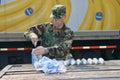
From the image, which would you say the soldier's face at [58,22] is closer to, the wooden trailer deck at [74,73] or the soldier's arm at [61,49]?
the soldier's arm at [61,49]

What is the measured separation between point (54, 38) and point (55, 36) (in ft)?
0.08

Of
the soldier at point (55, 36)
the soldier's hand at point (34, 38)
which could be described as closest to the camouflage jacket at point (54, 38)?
the soldier at point (55, 36)

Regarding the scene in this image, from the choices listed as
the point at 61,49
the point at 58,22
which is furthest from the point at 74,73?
the point at 58,22

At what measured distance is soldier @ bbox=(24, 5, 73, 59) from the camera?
4249 millimetres

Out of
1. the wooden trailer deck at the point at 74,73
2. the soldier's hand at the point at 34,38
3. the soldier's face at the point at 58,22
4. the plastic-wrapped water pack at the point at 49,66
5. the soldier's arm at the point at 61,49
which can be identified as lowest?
the wooden trailer deck at the point at 74,73

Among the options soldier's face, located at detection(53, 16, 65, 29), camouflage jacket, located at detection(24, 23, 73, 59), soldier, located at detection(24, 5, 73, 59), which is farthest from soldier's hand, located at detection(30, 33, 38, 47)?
soldier's face, located at detection(53, 16, 65, 29)

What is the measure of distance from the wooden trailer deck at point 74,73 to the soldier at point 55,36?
0.22m

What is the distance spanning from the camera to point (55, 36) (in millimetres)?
4387

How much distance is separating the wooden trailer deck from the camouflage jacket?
21cm

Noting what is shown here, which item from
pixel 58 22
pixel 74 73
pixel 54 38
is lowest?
pixel 74 73

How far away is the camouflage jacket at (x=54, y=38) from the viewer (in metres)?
4.26

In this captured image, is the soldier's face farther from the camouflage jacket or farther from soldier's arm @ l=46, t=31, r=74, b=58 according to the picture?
soldier's arm @ l=46, t=31, r=74, b=58

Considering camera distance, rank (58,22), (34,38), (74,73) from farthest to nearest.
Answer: (58,22) → (34,38) → (74,73)

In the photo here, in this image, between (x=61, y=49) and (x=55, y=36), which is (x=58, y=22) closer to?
(x=55, y=36)
